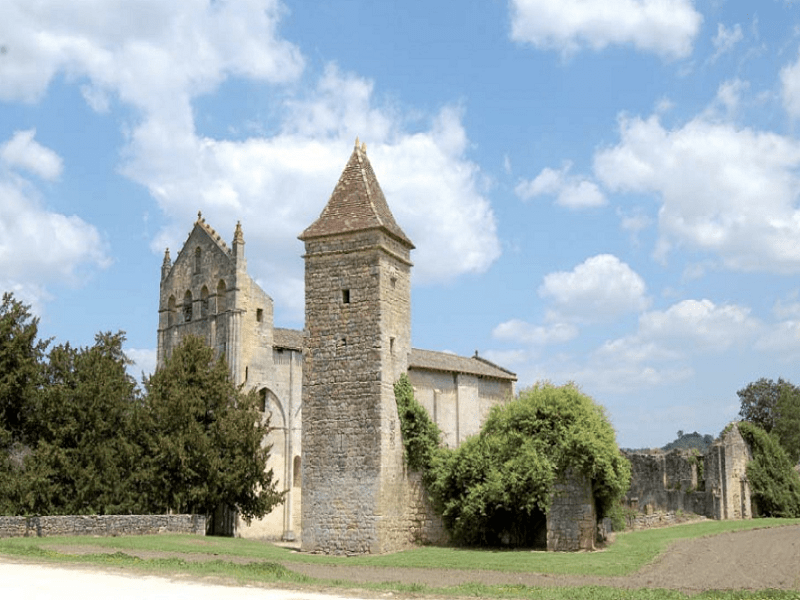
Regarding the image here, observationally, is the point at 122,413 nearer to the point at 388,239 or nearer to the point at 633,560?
the point at 388,239

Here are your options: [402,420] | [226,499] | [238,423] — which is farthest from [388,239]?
[226,499]

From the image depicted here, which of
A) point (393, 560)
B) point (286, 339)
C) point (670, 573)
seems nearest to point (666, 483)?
point (286, 339)

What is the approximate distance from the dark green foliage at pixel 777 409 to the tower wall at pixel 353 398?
42.0 m

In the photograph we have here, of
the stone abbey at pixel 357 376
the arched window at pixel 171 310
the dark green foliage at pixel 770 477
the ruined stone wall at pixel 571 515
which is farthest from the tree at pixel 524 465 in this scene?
the dark green foliage at pixel 770 477

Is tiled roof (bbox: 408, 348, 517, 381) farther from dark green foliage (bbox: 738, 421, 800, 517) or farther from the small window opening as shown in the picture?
dark green foliage (bbox: 738, 421, 800, 517)

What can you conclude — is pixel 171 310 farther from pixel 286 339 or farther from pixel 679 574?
pixel 679 574

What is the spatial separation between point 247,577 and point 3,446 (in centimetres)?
1773

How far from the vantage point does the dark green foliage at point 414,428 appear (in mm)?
28767

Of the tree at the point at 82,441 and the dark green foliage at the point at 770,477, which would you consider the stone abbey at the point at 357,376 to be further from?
the dark green foliage at the point at 770,477

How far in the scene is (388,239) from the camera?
29.2 m

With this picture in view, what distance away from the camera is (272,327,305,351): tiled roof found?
4116 cm

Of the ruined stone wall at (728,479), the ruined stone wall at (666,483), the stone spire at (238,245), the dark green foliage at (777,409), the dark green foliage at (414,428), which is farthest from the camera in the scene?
the dark green foliage at (777,409)

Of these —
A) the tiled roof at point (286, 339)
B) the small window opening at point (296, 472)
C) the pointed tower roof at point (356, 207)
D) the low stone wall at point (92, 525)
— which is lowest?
the low stone wall at point (92, 525)

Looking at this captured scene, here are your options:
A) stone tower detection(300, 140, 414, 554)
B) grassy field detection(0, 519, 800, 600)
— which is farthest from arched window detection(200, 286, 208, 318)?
grassy field detection(0, 519, 800, 600)
